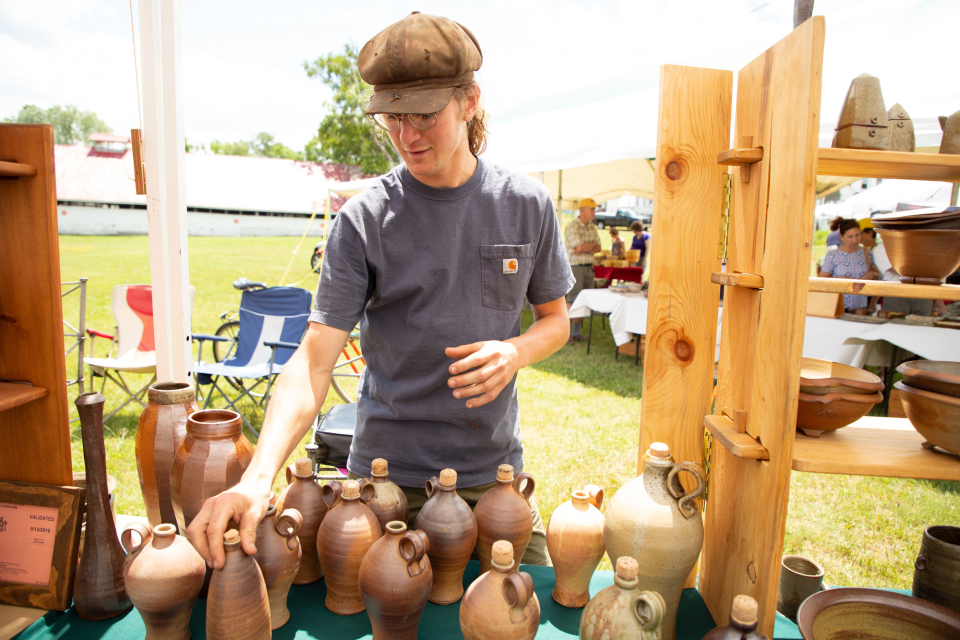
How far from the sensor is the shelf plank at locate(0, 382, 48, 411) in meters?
1.44

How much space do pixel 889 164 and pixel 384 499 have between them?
4.55 feet

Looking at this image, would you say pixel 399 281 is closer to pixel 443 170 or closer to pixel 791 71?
pixel 443 170

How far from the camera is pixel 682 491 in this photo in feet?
4.34

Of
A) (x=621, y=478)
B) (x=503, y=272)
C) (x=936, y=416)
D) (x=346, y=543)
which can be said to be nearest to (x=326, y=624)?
(x=346, y=543)

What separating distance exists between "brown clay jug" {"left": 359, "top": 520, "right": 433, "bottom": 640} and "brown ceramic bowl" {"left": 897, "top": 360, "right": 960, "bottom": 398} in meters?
1.15

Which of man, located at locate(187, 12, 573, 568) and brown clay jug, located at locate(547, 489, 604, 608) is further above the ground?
man, located at locate(187, 12, 573, 568)

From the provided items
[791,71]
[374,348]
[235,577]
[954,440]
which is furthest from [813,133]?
[235,577]

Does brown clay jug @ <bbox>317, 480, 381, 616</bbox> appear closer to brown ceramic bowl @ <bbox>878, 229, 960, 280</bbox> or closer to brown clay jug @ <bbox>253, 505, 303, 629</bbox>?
brown clay jug @ <bbox>253, 505, 303, 629</bbox>

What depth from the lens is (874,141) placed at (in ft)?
4.28

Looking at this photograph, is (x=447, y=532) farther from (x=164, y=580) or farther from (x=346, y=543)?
(x=164, y=580)

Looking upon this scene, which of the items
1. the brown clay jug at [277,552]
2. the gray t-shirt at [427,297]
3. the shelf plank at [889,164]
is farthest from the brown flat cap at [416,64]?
the brown clay jug at [277,552]

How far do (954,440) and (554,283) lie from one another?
100 centimetres

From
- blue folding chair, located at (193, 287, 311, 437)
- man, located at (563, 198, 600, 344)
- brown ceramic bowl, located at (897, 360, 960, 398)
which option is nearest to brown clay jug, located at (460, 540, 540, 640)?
brown ceramic bowl, located at (897, 360, 960, 398)

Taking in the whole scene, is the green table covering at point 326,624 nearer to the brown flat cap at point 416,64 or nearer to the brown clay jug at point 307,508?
the brown clay jug at point 307,508
